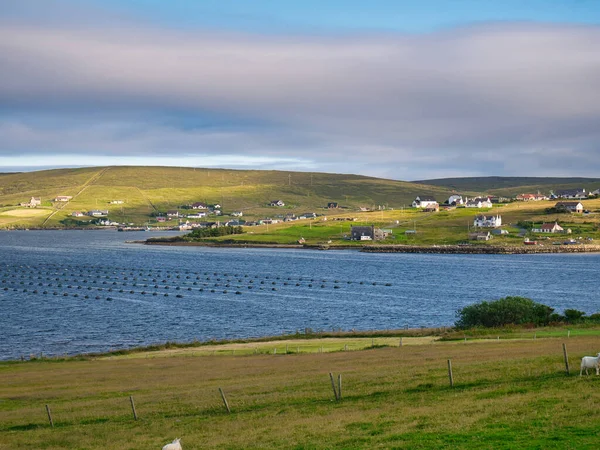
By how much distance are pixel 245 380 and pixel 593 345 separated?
18288 millimetres

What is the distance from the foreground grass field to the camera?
67.8 ft

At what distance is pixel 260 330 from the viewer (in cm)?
7288

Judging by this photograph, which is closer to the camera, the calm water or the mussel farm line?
the calm water

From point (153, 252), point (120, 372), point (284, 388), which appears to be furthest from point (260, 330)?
point (153, 252)

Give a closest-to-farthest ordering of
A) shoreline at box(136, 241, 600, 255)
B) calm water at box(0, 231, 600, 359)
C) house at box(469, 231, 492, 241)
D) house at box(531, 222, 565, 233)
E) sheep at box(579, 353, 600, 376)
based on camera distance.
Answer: sheep at box(579, 353, 600, 376) → calm water at box(0, 231, 600, 359) → shoreline at box(136, 241, 600, 255) → house at box(469, 231, 492, 241) → house at box(531, 222, 565, 233)

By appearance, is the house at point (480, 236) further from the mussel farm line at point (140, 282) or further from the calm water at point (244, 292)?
the mussel farm line at point (140, 282)

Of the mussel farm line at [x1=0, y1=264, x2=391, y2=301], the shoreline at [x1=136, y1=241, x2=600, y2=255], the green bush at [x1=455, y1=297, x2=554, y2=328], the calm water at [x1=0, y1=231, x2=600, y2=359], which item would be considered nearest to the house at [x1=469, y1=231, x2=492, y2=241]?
the shoreline at [x1=136, y1=241, x2=600, y2=255]

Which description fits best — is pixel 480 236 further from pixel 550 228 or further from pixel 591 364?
pixel 591 364

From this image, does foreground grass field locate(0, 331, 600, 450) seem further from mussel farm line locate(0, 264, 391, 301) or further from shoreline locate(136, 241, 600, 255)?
shoreline locate(136, 241, 600, 255)

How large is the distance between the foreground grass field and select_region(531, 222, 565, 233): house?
6077 inches

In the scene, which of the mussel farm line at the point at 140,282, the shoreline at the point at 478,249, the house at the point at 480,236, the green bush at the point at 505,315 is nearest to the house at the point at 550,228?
the house at the point at 480,236

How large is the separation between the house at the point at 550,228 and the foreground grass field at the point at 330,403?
154m

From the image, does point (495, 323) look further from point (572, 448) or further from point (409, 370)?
point (572, 448)

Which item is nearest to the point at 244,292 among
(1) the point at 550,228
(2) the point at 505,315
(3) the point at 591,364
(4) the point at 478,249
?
(2) the point at 505,315
